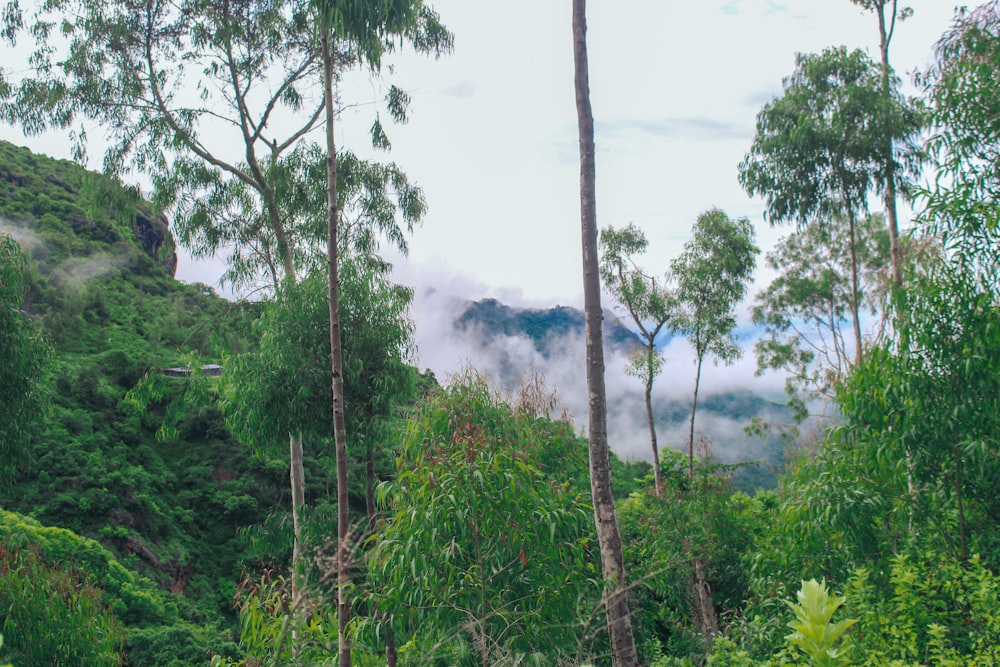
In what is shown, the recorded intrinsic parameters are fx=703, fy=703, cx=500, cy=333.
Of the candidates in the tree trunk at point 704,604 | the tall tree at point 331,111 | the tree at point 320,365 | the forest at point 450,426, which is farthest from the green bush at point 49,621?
the tree trunk at point 704,604

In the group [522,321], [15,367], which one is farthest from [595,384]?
[522,321]

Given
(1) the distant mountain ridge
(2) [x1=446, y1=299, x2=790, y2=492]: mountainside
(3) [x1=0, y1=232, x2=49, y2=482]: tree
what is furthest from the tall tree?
(1) the distant mountain ridge

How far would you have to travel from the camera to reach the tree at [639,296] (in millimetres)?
16500

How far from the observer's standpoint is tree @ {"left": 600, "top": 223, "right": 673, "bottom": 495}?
16500 mm

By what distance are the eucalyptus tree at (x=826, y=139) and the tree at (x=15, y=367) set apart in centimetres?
1149

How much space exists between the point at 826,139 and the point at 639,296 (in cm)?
575

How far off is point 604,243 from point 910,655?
13503mm

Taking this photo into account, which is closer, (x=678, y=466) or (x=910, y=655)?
(x=910, y=655)

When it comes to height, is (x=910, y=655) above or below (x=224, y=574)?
above

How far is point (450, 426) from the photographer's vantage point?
639 cm

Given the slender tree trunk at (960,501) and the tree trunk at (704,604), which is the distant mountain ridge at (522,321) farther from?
the slender tree trunk at (960,501)

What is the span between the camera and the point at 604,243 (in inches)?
677

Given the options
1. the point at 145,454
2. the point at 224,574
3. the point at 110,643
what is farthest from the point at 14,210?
the point at 110,643

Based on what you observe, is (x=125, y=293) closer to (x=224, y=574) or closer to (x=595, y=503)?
(x=224, y=574)
